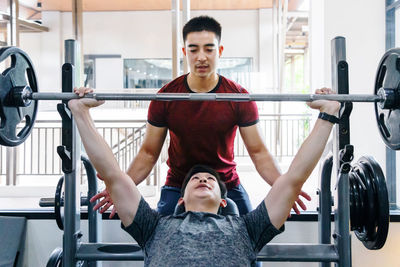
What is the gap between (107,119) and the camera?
4016 mm

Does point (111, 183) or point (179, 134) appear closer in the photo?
point (111, 183)

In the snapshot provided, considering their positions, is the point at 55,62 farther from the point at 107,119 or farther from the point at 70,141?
the point at 70,141

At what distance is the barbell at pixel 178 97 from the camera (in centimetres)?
144

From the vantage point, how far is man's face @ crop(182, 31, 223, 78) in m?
1.62

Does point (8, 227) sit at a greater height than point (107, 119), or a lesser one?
lesser

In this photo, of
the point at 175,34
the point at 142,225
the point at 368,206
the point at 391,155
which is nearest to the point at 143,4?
the point at 175,34

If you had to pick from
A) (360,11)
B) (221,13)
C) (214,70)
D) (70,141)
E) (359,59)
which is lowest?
(70,141)

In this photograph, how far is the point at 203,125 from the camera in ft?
5.61

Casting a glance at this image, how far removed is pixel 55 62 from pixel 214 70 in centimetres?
253

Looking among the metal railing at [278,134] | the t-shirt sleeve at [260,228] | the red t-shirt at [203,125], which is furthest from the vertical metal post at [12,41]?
the t-shirt sleeve at [260,228]

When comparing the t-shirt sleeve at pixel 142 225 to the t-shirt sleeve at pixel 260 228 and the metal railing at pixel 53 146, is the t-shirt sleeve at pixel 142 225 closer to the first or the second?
the t-shirt sleeve at pixel 260 228

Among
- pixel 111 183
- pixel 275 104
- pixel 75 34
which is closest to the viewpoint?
pixel 111 183

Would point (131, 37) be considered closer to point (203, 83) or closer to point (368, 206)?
point (203, 83)

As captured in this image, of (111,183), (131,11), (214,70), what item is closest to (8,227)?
(111,183)
